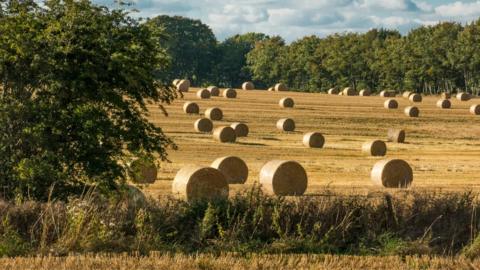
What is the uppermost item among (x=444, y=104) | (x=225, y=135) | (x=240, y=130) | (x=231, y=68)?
(x=231, y=68)

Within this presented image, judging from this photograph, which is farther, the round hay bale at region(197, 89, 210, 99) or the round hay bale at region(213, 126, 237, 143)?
the round hay bale at region(197, 89, 210, 99)

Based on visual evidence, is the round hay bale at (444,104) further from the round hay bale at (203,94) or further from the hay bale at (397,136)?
the hay bale at (397,136)

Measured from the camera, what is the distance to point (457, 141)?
51938mm

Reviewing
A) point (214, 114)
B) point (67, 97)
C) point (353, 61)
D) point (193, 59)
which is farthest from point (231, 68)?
point (67, 97)

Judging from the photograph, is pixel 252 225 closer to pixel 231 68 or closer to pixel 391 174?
pixel 391 174

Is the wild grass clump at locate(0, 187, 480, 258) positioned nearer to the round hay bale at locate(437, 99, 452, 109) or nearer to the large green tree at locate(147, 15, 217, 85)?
the round hay bale at locate(437, 99, 452, 109)

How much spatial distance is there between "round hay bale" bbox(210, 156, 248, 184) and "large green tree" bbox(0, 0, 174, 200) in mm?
11187

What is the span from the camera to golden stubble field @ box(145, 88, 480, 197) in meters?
32.2

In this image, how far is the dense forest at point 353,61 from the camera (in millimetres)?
104188

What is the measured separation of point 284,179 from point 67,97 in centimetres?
1116

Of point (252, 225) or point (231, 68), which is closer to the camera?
point (252, 225)

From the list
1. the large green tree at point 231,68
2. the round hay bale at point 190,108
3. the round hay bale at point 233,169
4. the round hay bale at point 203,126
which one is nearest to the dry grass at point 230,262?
the round hay bale at point 233,169

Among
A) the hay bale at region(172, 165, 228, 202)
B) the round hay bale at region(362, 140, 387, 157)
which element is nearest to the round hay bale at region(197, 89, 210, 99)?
the round hay bale at region(362, 140, 387, 157)

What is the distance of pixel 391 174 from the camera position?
31172 mm
